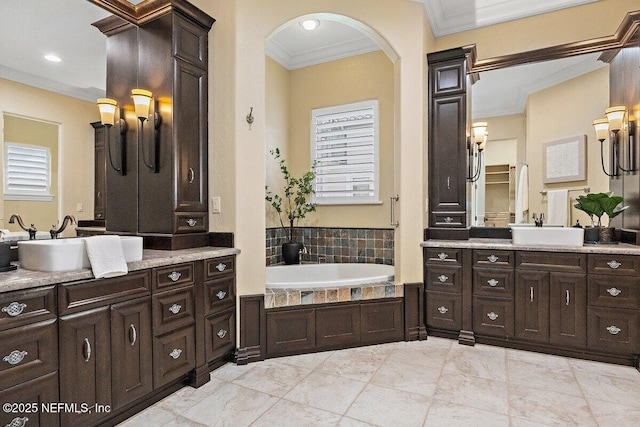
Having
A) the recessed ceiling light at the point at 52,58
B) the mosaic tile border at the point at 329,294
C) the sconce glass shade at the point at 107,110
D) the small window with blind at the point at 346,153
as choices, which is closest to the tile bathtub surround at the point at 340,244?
the small window with blind at the point at 346,153

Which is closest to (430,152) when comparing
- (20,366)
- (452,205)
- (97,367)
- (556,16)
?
(452,205)

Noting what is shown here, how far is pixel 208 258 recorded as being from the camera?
2.40 m

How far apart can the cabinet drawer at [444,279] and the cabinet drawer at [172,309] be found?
2.04 metres

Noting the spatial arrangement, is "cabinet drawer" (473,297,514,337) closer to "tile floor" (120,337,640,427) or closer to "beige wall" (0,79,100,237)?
"tile floor" (120,337,640,427)

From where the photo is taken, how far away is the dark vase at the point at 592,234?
2854 millimetres

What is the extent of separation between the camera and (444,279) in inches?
122

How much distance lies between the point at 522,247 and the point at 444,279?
2.24 ft

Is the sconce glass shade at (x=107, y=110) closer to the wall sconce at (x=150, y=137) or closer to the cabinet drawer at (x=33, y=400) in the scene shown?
the wall sconce at (x=150, y=137)

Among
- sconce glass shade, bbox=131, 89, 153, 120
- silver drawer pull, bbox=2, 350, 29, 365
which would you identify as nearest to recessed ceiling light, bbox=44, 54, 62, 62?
sconce glass shade, bbox=131, 89, 153, 120

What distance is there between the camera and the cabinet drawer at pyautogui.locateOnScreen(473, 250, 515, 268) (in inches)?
114

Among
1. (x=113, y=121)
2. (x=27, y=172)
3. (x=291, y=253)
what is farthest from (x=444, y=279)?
(x=27, y=172)

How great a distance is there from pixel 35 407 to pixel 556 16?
4633mm

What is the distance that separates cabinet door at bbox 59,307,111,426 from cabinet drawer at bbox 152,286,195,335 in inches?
11.7

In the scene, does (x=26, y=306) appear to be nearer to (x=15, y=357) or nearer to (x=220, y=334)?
(x=15, y=357)
